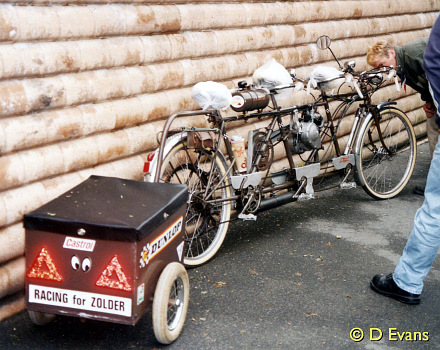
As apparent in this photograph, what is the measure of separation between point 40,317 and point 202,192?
4.76ft

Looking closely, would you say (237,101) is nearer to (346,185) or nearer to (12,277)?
(346,185)

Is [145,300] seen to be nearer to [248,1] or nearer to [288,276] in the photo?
[288,276]

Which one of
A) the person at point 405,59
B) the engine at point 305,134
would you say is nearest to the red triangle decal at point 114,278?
the engine at point 305,134

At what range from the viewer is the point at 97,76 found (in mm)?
4367

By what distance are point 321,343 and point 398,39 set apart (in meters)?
5.24

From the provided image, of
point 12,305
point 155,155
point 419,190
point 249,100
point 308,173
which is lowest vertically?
point 419,190

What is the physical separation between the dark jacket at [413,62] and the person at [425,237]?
1661mm

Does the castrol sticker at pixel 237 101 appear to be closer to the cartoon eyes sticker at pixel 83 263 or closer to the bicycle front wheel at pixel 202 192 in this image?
the bicycle front wheel at pixel 202 192

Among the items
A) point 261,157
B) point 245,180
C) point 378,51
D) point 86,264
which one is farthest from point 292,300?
point 378,51

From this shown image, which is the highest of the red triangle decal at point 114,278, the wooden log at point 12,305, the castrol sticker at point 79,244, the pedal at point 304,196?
the castrol sticker at point 79,244

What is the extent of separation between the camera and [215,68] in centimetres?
534

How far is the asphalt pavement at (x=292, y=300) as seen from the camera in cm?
373

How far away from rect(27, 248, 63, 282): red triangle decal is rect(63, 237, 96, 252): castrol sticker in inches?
4.8

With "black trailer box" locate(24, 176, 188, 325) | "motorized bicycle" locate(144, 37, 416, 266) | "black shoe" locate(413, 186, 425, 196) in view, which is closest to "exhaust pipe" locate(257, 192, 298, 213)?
"motorized bicycle" locate(144, 37, 416, 266)
